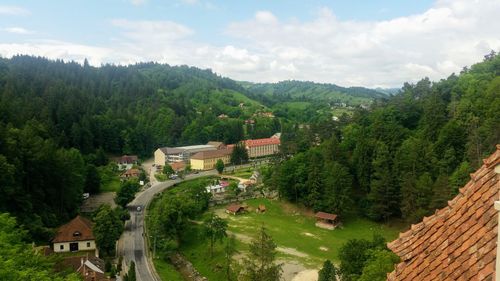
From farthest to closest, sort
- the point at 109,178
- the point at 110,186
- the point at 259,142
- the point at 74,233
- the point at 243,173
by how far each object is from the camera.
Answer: the point at 259,142 → the point at 243,173 → the point at 109,178 → the point at 110,186 → the point at 74,233

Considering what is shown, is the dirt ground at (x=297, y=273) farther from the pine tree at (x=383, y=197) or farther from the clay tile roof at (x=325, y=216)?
the pine tree at (x=383, y=197)

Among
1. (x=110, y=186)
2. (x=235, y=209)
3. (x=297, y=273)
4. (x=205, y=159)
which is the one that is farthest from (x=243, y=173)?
(x=297, y=273)

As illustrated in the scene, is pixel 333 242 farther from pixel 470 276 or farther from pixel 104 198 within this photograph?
pixel 470 276

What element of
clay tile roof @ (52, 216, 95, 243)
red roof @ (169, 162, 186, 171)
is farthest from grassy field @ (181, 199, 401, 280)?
red roof @ (169, 162, 186, 171)

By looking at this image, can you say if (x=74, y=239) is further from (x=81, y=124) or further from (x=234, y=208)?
(x=81, y=124)

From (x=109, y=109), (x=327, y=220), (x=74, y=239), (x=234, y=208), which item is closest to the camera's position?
(x=74, y=239)

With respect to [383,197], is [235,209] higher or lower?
lower

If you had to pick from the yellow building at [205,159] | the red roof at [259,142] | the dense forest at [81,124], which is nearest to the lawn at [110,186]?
the dense forest at [81,124]
